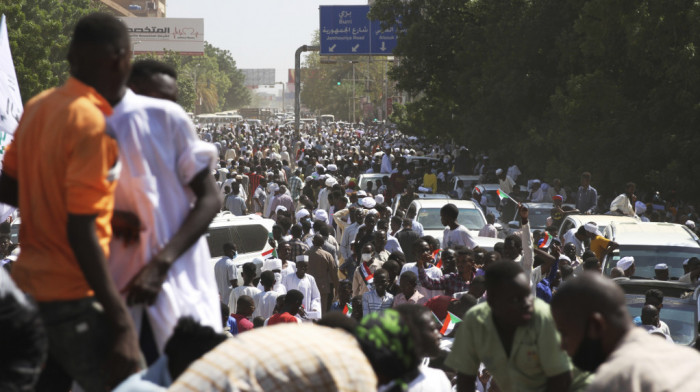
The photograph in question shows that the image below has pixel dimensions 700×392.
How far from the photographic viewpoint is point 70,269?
3100mm

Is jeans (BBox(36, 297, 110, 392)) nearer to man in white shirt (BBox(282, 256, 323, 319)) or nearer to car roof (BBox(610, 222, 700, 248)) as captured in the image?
man in white shirt (BBox(282, 256, 323, 319))

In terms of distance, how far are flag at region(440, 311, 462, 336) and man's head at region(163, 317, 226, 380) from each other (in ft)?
17.5

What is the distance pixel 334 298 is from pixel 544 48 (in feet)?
54.0

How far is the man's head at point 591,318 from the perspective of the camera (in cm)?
323

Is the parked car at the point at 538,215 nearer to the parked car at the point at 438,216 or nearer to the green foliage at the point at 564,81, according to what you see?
the parked car at the point at 438,216

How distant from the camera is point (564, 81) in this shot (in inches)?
1060

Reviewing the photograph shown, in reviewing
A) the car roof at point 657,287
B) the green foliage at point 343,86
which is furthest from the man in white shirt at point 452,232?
the green foliage at point 343,86

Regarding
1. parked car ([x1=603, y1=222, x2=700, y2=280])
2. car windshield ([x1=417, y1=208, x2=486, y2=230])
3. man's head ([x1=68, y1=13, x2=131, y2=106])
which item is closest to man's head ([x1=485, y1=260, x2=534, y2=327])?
man's head ([x1=68, y1=13, x2=131, y2=106])

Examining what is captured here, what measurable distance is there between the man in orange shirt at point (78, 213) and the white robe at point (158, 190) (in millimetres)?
109

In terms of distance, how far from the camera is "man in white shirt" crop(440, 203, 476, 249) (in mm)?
12180

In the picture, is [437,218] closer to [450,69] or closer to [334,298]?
[334,298]

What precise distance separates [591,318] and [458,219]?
14225 millimetres

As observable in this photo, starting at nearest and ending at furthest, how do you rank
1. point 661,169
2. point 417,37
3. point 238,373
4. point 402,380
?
point 238,373
point 402,380
point 661,169
point 417,37

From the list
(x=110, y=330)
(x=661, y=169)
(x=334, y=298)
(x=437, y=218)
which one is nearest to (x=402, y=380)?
(x=110, y=330)
